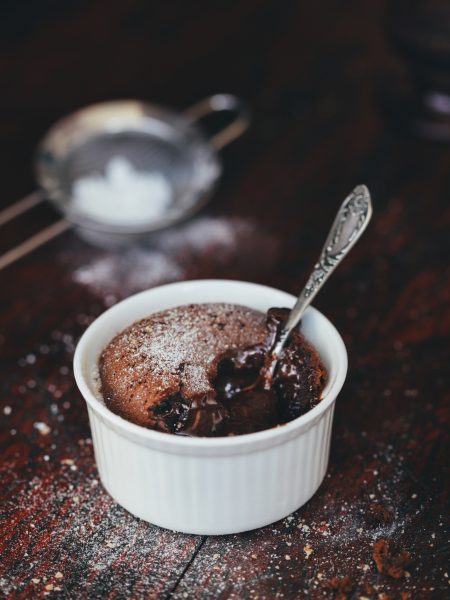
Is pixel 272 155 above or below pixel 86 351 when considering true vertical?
below

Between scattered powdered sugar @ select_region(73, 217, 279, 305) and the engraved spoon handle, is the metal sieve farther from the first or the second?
the engraved spoon handle

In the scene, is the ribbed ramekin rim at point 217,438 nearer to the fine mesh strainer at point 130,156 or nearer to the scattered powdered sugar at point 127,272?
the scattered powdered sugar at point 127,272

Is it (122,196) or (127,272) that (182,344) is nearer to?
(127,272)

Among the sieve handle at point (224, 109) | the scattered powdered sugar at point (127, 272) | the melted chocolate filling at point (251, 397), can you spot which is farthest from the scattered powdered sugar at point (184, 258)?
the melted chocolate filling at point (251, 397)

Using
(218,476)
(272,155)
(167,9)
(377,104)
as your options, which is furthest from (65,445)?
(167,9)

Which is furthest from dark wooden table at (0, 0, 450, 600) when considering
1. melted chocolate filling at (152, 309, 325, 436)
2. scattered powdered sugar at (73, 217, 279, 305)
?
melted chocolate filling at (152, 309, 325, 436)

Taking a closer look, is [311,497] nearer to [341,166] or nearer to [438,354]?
[438,354]
